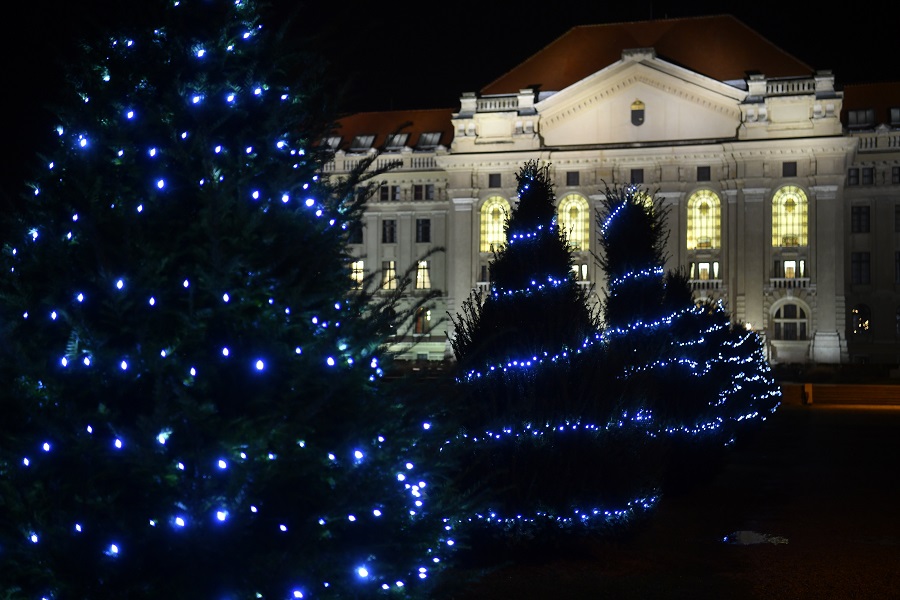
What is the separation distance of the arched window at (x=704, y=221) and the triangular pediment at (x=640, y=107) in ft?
12.8

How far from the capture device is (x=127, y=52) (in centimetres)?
550

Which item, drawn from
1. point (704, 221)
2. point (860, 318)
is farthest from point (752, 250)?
point (860, 318)

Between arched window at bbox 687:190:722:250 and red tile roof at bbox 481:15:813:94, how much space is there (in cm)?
734

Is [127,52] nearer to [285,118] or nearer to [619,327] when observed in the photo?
[285,118]

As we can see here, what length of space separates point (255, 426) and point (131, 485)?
0.61 m

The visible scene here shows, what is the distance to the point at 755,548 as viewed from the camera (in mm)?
12570

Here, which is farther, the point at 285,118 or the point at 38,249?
the point at 285,118

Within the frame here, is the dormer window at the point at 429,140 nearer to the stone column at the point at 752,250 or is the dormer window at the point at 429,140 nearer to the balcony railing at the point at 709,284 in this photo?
the balcony railing at the point at 709,284

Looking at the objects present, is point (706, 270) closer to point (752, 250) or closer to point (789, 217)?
point (752, 250)

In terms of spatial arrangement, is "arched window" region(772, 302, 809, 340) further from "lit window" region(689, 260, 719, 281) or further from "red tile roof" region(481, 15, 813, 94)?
"red tile roof" region(481, 15, 813, 94)

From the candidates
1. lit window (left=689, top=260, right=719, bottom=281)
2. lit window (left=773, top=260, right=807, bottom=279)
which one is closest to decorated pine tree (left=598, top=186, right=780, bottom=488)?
lit window (left=773, top=260, right=807, bottom=279)

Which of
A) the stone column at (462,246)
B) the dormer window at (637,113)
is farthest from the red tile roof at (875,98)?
the stone column at (462,246)

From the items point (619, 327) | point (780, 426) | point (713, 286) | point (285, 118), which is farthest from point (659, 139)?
point (285, 118)

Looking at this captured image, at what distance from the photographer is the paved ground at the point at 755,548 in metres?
10.2
